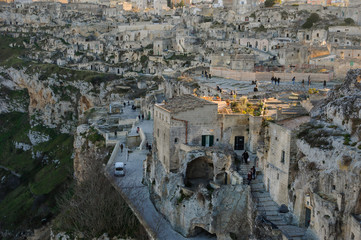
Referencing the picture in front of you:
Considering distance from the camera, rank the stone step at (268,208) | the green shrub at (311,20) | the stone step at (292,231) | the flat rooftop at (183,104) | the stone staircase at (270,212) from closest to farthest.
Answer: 1. the stone step at (292,231)
2. the stone staircase at (270,212)
3. the stone step at (268,208)
4. the flat rooftop at (183,104)
5. the green shrub at (311,20)

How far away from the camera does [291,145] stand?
21375mm

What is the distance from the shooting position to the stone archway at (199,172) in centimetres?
2631

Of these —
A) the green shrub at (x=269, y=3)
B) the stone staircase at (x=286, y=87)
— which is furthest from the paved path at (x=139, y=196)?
the green shrub at (x=269, y=3)

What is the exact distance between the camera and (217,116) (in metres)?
26.7

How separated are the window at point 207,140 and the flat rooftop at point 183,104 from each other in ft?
6.38

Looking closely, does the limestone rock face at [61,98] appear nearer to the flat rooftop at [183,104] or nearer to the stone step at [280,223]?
the flat rooftop at [183,104]

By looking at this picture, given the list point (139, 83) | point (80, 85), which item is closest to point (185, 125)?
point (139, 83)

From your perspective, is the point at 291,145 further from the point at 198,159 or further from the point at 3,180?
the point at 3,180

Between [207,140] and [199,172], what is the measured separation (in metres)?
2.17

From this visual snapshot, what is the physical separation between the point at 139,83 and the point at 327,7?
38.4 m

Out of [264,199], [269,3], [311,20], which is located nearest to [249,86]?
[264,199]

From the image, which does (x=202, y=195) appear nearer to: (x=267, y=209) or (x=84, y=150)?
(x=267, y=209)

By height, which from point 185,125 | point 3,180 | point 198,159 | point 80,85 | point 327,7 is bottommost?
point 3,180

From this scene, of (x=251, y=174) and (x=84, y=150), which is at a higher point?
(x=251, y=174)
